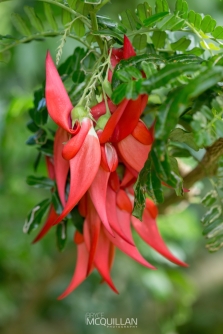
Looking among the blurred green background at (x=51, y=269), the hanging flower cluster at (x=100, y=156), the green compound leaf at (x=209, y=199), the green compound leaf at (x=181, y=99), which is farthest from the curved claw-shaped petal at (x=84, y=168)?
the blurred green background at (x=51, y=269)

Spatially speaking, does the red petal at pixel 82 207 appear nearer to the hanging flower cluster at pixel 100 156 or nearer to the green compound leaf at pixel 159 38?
the hanging flower cluster at pixel 100 156

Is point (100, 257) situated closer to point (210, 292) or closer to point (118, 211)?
point (118, 211)

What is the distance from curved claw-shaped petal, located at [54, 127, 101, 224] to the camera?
0.43m

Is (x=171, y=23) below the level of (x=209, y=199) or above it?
above

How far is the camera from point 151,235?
0.56 meters

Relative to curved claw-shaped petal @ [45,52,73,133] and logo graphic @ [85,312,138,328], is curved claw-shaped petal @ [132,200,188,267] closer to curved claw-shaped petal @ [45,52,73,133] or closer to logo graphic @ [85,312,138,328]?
curved claw-shaped petal @ [45,52,73,133]

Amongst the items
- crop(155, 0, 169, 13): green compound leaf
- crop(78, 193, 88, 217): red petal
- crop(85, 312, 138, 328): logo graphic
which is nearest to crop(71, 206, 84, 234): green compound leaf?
crop(78, 193, 88, 217): red petal

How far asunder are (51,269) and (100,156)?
88 centimetres

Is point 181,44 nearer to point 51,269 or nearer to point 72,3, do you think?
point 72,3

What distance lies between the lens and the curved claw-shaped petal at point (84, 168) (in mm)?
432

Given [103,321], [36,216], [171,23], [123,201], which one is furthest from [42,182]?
[103,321]

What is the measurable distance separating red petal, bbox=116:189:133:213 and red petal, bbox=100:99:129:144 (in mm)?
91

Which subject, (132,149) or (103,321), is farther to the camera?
(103,321)

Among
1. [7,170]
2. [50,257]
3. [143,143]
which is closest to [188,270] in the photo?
[50,257]
